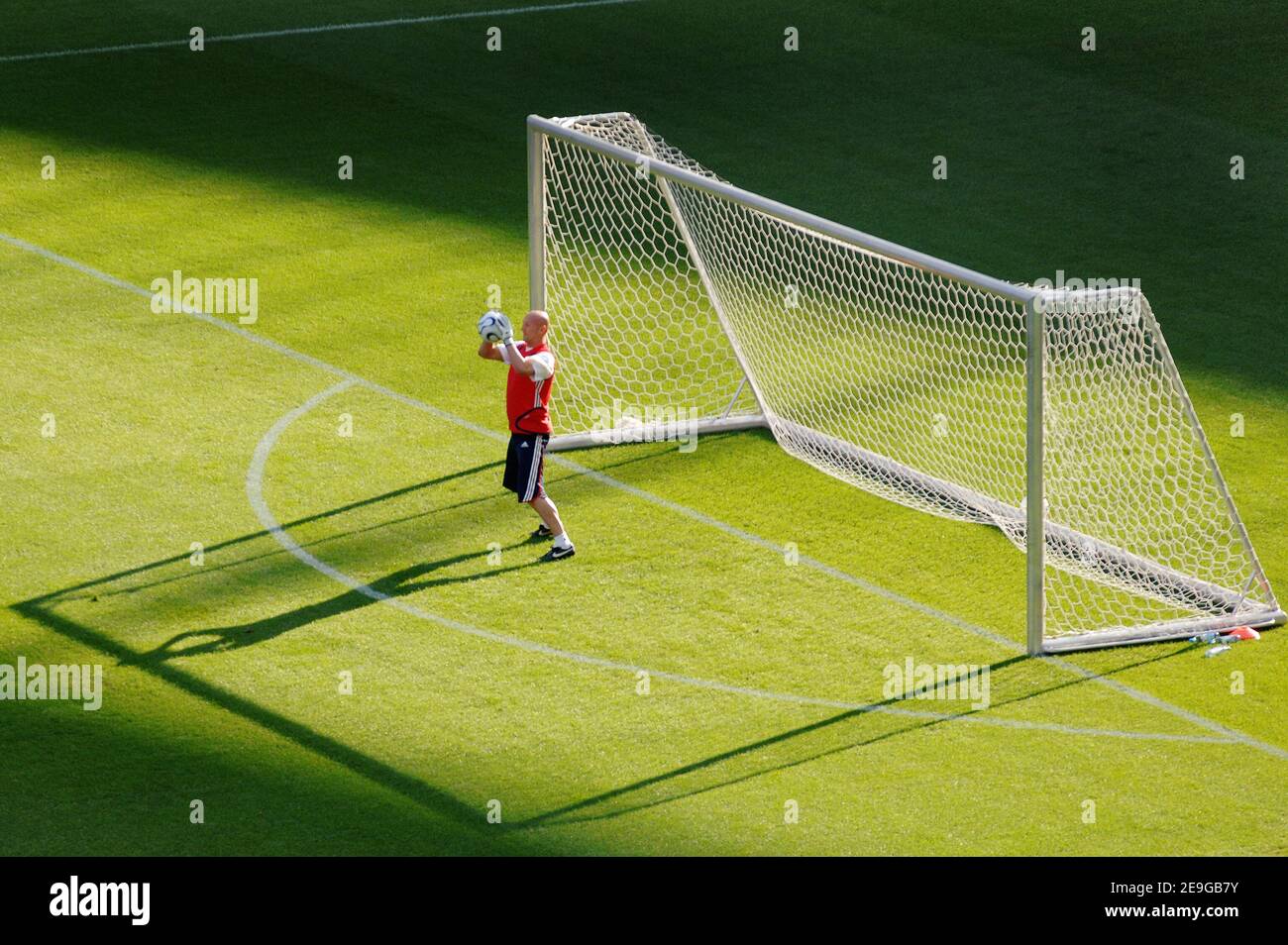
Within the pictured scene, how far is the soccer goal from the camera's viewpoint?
12.4 meters

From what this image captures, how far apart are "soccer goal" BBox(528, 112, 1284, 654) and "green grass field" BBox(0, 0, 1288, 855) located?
1.10 ft

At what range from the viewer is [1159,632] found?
12.2 meters

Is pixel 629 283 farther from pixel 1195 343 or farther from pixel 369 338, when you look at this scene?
pixel 1195 343

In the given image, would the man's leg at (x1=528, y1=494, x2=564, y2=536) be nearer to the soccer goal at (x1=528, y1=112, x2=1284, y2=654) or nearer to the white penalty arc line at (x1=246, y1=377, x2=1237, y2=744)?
the white penalty arc line at (x1=246, y1=377, x2=1237, y2=744)

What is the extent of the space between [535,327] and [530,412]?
519mm

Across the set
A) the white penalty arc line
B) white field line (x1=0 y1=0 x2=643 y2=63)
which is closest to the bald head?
the white penalty arc line

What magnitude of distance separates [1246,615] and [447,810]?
4.85 m

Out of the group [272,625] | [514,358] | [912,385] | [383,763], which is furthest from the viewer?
[912,385]

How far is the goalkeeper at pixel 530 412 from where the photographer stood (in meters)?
13.0

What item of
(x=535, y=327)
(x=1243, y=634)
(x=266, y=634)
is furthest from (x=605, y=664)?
(x=1243, y=634)

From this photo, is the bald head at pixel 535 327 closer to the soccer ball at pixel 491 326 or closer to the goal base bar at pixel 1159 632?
the soccer ball at pixel 491 326

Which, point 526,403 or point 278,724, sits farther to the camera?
point 526,403

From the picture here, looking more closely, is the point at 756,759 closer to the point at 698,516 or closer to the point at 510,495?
the point at 698,516

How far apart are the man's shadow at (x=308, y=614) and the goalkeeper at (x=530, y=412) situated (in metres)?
0.45
